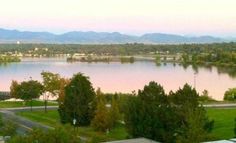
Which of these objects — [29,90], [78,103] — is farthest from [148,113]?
[29,90]

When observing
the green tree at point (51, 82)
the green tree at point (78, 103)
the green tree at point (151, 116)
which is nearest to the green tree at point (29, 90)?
the green tree at point (51, 82)

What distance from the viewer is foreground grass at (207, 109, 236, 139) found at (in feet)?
121

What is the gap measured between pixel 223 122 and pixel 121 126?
30.1 ft

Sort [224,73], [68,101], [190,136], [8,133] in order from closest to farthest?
[190,136] → [8,133] → [68,101] → [224,73]

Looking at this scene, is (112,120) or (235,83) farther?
(235,83)

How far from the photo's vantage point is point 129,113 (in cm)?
3600

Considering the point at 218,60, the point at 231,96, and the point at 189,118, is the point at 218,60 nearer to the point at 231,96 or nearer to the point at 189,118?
the point at 231,96

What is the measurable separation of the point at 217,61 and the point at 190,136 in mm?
119901

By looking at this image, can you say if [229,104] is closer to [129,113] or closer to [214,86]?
[129,113]

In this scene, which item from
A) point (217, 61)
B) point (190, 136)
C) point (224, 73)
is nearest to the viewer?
point (190, 136)

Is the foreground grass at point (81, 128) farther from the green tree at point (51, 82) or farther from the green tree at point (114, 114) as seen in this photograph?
the green tree at point (51, 82)

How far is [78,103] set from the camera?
4403cm

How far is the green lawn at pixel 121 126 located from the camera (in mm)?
37300

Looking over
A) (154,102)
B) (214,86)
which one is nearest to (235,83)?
(214,86)
